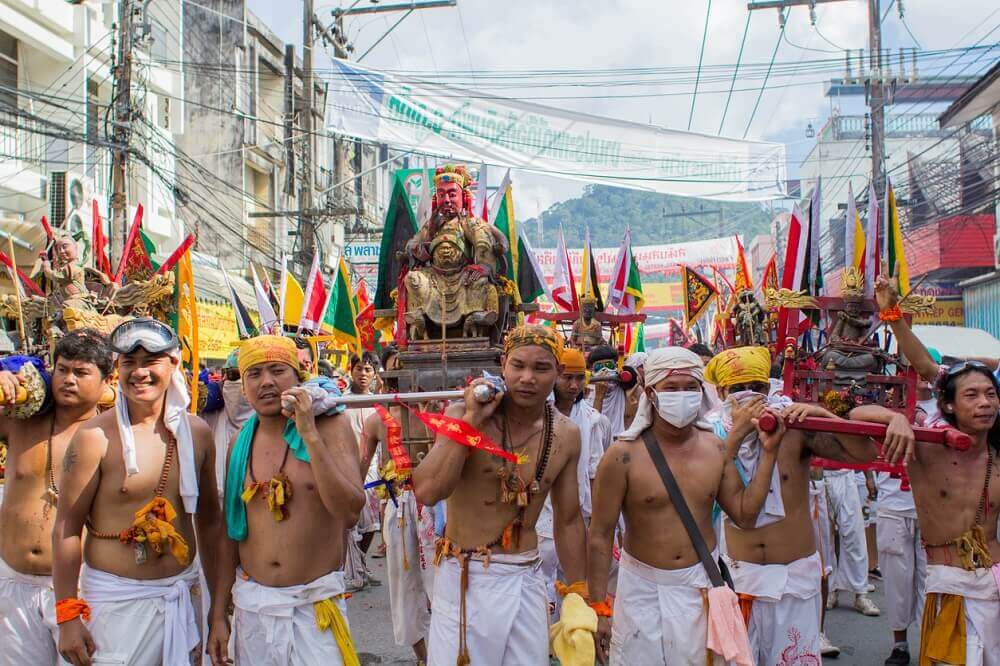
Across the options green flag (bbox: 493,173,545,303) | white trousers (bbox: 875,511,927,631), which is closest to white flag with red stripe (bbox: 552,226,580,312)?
green flag (bbox: 493,173,545,303)

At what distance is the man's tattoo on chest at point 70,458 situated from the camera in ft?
13.0

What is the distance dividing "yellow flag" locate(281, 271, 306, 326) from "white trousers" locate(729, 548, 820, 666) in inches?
295

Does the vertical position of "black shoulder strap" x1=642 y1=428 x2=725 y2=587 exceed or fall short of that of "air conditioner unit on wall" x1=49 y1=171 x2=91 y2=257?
it falls short

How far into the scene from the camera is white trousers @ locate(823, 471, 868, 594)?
8.29 m

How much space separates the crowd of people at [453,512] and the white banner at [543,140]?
13323 millimetres

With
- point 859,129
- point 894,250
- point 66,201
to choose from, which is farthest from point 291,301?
point 859,129

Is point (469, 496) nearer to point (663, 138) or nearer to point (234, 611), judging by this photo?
point (234, 611)

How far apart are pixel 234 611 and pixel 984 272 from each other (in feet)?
90.3

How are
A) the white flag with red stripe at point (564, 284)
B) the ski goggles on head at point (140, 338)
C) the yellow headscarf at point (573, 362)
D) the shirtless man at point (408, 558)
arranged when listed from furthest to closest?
the white flag with red stripe at point (564, 284) < the yellow headscarf at point (573, 362) < the shirtless man at point (408, 558) < the ski goggles on head at point (140, 338)

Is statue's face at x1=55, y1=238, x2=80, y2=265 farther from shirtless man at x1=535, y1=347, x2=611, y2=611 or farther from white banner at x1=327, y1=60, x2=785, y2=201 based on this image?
white banner at x1=327, y1=60, x2=785, y2=201

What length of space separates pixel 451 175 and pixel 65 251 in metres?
3.23

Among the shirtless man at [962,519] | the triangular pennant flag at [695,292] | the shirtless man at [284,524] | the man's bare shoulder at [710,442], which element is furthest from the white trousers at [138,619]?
Answer: the triangular pennant flag at [695,292]

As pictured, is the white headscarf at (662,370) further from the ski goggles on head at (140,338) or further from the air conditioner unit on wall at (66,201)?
the air conditioner unit on wall at (66,201)

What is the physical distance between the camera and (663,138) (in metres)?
18.1
